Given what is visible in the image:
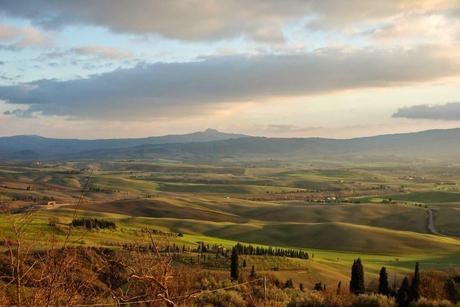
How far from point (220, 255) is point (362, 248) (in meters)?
33.6

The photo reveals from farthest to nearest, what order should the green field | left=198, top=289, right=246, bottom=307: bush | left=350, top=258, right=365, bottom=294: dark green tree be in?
the green field → left=350, top=258, right=365, bottom=294: dark green tree → left=198, top=289, right=246, bottom=307: bush

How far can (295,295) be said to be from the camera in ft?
124

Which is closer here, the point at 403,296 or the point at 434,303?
the point at 434,303

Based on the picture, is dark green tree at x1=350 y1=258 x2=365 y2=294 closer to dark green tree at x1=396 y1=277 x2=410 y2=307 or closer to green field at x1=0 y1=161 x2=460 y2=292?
dark green tree at x1=396 y1=277 x2=410 y2=307

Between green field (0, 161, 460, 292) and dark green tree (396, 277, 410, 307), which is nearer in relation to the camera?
dark green tree (396, 277, 410, 307)

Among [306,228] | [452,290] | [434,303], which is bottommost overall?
[306,228]

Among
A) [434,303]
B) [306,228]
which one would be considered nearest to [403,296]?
[434,303]

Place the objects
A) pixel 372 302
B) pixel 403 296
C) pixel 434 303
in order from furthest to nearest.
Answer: pixel 403 296
pixel 372 302
pixel 434 303

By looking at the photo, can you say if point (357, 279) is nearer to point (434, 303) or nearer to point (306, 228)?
point (434, 303)

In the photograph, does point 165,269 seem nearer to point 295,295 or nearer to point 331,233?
point 295,295

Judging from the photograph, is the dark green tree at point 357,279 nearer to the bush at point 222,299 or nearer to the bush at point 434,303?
the bush at point 434,303

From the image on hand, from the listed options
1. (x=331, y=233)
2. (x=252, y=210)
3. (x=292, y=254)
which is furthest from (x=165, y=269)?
(x=252, y=210)

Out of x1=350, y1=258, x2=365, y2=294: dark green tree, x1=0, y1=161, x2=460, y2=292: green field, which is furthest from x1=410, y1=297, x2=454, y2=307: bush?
x1=0, y1=161, x2=460, y2=292: green field

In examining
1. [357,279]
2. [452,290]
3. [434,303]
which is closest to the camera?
[434,303]
